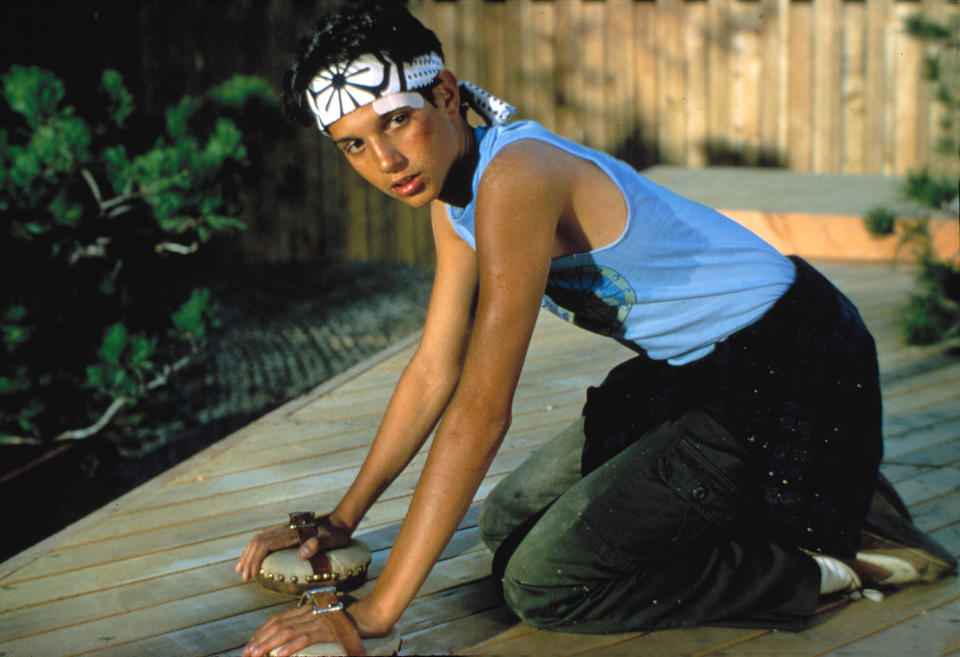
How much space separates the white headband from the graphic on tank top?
1.13 feet

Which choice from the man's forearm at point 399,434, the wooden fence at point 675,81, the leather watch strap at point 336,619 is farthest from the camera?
the wooden fence at point 675,81

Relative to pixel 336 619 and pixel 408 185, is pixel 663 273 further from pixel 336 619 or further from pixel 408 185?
pixel 336 619

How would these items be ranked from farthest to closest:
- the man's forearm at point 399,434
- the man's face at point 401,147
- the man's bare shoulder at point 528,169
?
the man's forearm at point 399,434
the man's face at point 401,147
the man's bare shoulder at point 528,169

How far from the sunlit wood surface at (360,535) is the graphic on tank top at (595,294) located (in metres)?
0.57

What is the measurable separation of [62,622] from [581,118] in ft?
19.8

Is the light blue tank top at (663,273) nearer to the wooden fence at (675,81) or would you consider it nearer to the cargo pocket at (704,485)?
the cargo pocket at (704,485)

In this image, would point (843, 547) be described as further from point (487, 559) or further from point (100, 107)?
point (100, 107)

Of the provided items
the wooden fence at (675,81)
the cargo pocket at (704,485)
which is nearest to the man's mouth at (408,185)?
the cargo pocket at (704,485)

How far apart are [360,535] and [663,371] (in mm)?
793

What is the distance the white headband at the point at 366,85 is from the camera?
1.82 metres

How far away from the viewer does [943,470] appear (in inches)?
105

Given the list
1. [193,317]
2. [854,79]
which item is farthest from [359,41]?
[854,79]

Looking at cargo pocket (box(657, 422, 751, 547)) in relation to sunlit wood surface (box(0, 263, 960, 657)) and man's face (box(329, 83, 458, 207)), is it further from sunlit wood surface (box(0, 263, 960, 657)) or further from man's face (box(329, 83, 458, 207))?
man's face (box(329, 83, 458, 207))

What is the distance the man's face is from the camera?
183 cm
